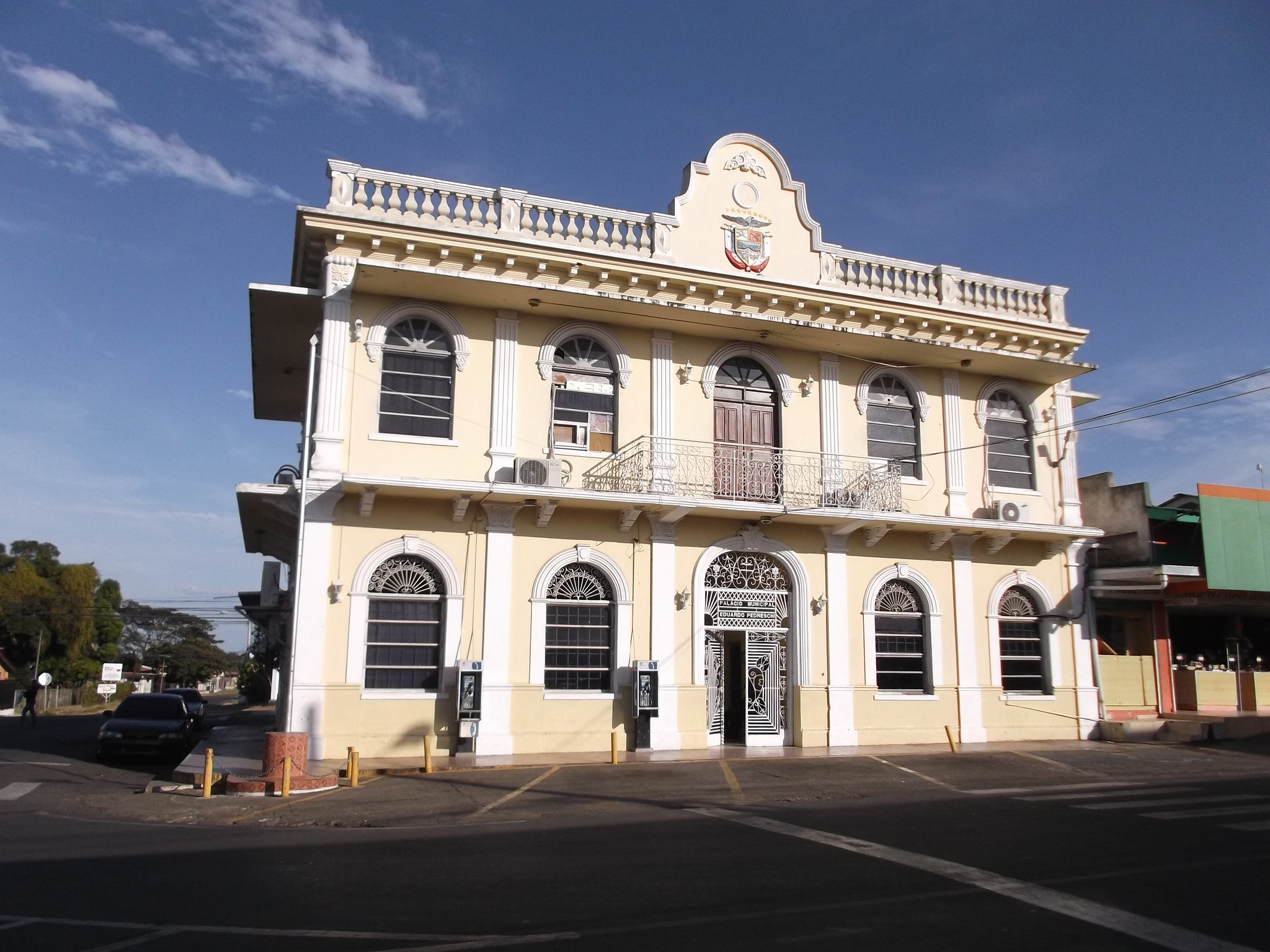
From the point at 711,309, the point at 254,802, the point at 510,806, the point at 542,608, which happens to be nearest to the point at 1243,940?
the point at 510,806

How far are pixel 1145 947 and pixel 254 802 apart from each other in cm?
990

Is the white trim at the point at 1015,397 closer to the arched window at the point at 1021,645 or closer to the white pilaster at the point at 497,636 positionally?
the arched window at the point at 1021,645

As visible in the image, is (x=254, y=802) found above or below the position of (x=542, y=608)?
below

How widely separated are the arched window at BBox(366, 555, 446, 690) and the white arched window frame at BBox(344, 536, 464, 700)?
0.11 m

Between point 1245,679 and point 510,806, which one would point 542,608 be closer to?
point 510,806

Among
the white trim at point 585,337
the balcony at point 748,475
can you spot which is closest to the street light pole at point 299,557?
the white trim at point 585,337

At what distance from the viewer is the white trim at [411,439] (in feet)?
51.9

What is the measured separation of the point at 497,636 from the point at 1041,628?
1136 cm

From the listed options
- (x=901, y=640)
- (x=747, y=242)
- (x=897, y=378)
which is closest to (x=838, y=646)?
(x=901, y=640)

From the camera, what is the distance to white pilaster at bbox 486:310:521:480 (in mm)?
16234

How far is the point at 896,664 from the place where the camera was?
18.4 m

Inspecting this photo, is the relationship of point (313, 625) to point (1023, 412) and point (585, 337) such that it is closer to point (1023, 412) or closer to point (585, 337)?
point (585, 337)

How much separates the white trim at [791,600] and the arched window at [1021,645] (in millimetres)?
4398

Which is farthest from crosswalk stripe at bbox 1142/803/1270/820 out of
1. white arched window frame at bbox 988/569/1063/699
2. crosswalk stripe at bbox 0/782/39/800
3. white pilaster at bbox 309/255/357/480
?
crosswalk stripe at bbox 0/782/39/800
